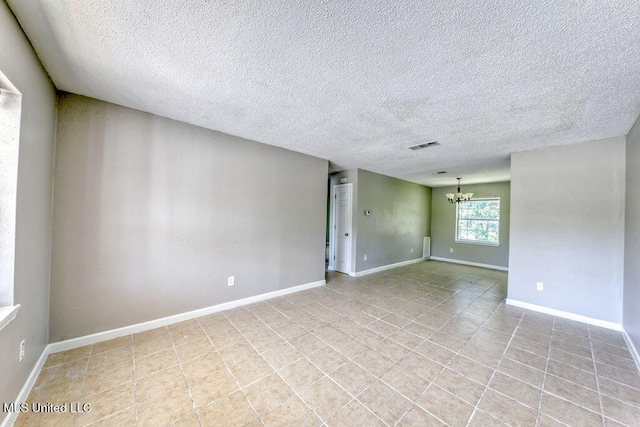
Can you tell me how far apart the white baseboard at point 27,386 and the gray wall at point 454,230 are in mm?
8115

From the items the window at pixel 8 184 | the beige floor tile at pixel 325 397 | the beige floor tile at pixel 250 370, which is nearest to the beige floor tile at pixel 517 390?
the beige floor tile at pixel 325 397

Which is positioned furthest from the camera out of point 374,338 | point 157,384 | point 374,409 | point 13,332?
point 374,338

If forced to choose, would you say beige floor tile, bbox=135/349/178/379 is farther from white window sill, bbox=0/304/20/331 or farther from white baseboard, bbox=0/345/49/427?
white window sill, bbox=0/304/20/331

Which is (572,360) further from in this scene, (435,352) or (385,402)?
(385,402)

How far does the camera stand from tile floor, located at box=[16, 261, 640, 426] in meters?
1.56

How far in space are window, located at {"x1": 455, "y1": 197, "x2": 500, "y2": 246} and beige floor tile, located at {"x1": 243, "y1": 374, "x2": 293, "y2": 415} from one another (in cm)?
674

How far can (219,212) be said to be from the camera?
3.13m

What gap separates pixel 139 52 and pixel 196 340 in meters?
2.54

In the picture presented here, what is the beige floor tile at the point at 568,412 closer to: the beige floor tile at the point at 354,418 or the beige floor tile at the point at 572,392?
the beige floor tile at the point at 572,392

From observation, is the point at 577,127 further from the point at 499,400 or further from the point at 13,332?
the point at 13,332

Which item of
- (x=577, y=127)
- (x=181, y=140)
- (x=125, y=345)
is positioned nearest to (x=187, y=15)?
(x=181, y=140)

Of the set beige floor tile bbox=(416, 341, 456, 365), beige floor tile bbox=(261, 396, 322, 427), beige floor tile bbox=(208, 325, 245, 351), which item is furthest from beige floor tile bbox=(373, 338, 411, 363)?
beige floor tile bbox=(208, 325, 245, 351)

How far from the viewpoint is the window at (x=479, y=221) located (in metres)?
6.41

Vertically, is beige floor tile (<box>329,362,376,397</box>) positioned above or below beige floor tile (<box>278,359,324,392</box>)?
above
